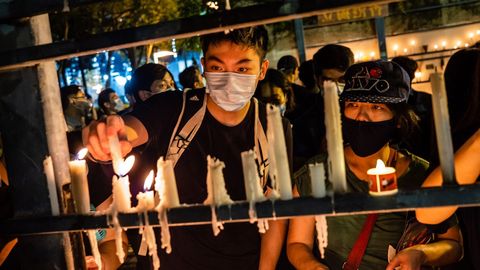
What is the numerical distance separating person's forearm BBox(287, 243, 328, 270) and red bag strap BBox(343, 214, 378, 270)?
0.19m

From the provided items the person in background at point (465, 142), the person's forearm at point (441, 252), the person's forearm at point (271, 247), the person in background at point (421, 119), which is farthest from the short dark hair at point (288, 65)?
the person's forearm at point (441, 252)

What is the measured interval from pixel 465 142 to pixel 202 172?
120 cm

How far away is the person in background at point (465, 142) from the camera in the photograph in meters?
1.89

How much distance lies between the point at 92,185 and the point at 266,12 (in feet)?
6.03

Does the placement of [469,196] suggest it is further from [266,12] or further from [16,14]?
[16,14]

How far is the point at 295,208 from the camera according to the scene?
1446 millimetres

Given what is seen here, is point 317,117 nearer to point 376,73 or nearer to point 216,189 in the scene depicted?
point 376,73

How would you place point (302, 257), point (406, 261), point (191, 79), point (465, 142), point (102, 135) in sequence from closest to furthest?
point (102, 135)
point (465, 142)
point (406, 261)
point (302, 257)
point (191, 79)

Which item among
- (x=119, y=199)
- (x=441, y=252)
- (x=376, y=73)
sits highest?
(x=376, y=73)

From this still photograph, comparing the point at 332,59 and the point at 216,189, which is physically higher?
the point at 332,59

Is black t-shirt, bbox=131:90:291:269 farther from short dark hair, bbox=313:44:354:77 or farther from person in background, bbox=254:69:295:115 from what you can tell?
person in background, bbox=254:69:295:115

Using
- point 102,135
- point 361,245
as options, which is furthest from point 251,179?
point 361,245

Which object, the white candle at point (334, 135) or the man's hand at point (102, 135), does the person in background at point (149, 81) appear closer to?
the man's hand at point (102, 135)

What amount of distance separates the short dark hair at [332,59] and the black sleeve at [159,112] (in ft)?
10.3
